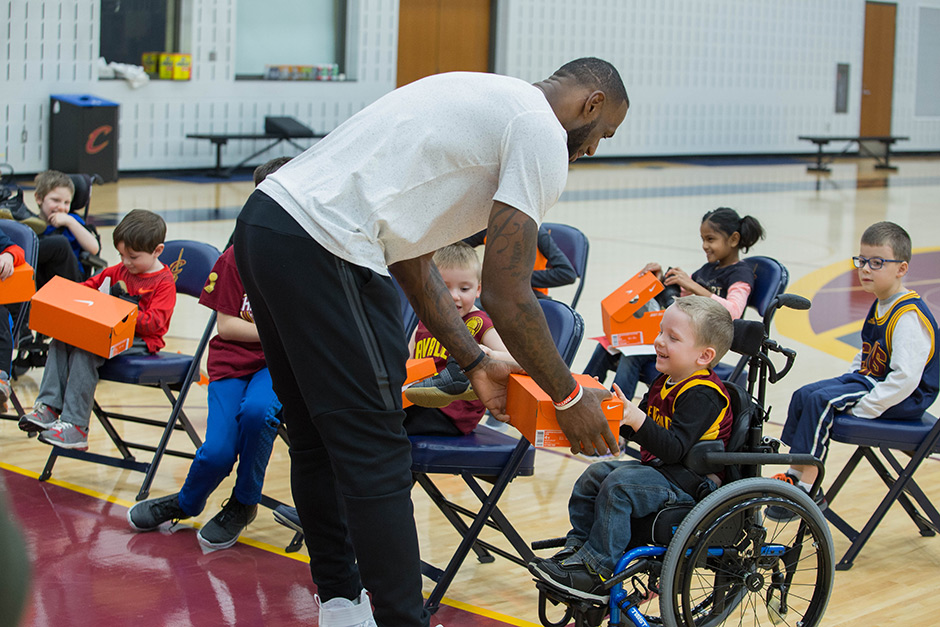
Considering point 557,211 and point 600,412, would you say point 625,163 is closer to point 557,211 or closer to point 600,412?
point 557,211

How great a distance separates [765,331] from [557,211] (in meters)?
9.48

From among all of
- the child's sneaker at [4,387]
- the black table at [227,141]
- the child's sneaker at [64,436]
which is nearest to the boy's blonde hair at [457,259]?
the child's sneaker at [64,436]

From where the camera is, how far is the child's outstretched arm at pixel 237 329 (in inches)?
138

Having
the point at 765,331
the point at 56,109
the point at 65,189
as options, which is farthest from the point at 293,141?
the point at 765,331

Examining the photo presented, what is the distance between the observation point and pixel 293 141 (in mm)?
15602

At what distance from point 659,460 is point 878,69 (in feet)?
73.2

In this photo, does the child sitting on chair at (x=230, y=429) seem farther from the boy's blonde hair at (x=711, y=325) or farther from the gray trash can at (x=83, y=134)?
the gray trash can at (x=83, y=134)

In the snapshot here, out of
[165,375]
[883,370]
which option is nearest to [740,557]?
[883,370]

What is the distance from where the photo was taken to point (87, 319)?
3.70 metres

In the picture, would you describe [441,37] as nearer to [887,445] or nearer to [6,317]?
[6,317]

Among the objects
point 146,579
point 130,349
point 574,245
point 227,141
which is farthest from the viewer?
point 227,141

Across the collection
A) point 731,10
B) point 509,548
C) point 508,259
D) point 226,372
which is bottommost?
point 509,548

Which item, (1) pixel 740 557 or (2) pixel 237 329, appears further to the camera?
(2) pixel 237 329

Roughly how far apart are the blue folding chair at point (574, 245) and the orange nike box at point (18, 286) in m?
2.23
